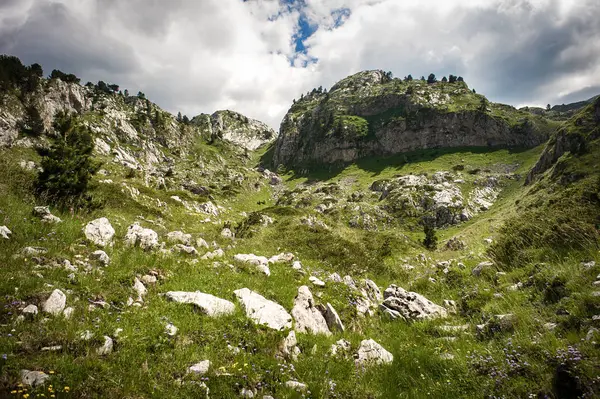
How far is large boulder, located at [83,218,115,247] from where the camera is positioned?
397 inches

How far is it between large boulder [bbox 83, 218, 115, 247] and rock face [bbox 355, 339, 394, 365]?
9577mm

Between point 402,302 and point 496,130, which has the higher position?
point 496,130

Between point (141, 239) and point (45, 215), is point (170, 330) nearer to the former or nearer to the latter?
point (141, 239)

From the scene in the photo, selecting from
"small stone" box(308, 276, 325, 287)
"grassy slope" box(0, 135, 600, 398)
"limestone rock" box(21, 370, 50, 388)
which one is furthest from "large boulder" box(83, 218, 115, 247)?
"small stone" box(308, 276, 325, 287)

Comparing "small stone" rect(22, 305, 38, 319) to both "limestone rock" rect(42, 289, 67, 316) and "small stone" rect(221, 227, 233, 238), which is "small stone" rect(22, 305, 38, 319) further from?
"small stone" rect(221, 227, 233, 238)

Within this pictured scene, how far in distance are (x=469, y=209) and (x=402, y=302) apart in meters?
116

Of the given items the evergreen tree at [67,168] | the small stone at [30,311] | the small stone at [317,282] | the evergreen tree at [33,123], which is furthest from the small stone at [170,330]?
the evergreen tree at [33,123]

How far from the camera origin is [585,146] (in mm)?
93438

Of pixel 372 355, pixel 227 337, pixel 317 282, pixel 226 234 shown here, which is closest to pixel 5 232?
pixel 227 337

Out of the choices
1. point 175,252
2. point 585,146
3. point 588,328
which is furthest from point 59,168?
point 585,146

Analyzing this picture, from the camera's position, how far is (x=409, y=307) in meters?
10.3

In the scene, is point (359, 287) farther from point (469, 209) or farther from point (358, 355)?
point (469, 209)

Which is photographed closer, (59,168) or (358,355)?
(358,355)

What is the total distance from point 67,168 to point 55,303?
13.5m
